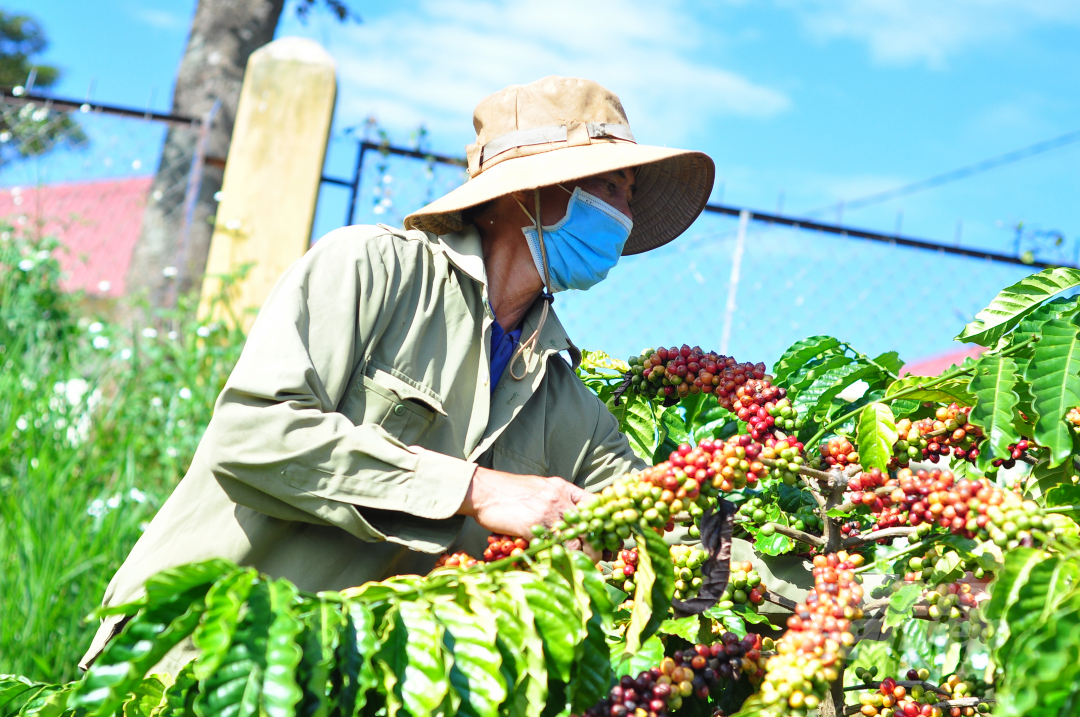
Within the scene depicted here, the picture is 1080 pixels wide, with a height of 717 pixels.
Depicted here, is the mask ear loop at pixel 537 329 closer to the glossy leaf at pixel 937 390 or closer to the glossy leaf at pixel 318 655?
the glossy leaf at pixel 937 390

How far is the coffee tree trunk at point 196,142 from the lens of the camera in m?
5.62

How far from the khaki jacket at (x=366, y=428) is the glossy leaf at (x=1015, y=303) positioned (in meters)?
0.93

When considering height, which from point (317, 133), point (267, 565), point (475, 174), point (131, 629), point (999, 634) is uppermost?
point (317, 133)

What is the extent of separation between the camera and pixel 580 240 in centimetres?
253

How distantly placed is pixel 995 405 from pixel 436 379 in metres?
1.18

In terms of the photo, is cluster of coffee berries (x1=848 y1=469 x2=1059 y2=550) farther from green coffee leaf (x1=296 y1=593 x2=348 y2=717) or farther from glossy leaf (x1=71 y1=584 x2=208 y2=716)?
glossy leaf (x1=71 y1=584 x2=208 y2=716)

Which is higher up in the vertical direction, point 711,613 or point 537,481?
point 537,481

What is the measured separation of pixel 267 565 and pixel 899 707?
130 cm

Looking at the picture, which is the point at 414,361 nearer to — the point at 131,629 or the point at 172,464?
the point at 131,629

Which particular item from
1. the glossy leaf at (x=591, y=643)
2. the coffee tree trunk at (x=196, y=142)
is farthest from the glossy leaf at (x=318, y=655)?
the coffee tree trunk at (x=196, y=142)

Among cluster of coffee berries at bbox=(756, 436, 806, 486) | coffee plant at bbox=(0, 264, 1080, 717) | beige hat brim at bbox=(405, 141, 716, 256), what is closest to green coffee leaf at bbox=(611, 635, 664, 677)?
coffee plant at bbox=(0, 264, 1080, 717)

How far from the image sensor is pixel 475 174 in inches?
103

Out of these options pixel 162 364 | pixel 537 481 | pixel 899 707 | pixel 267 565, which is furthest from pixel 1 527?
pixel 899 707

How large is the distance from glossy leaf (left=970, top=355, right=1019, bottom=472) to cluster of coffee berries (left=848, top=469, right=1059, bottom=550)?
0.60 feet
